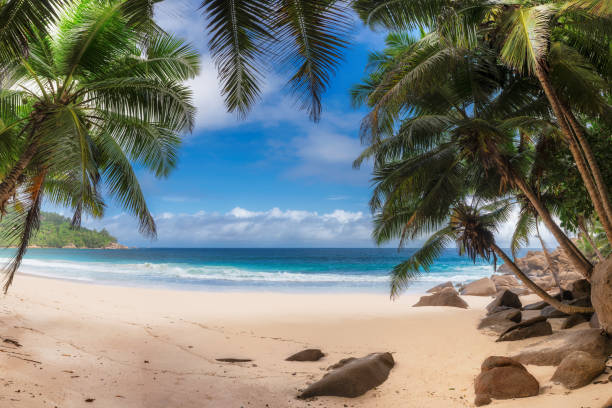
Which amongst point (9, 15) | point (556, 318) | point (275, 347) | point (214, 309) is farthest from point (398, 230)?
point (9, 15)

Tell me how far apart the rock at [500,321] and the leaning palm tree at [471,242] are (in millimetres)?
966

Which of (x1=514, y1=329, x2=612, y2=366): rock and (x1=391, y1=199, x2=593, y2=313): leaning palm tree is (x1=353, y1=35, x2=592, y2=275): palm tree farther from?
(x1=514, y1=329, x2=612, y2=366): rock

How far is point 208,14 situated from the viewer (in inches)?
125

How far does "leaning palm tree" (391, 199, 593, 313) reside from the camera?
843 centimetres

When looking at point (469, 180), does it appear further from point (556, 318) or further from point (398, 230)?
point (556, 318)

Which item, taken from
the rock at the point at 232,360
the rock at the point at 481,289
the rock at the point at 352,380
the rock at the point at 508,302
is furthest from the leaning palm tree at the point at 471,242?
the rock at the point at 481,289

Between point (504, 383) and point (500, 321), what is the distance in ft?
16.7

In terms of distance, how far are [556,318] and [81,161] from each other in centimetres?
1019

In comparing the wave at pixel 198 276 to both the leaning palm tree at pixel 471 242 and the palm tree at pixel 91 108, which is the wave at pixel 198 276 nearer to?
the leaning palm tree at pixel 471 242

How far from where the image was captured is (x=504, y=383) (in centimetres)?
459

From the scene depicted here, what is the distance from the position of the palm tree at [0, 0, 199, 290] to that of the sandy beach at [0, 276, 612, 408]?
6.34 feet

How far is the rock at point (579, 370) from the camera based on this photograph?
4.23m

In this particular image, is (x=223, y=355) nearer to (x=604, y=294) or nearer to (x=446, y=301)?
(x=604, y=294)

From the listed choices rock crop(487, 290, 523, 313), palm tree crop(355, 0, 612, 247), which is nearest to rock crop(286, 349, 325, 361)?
palm tree crop(355, 0, 612, 247)
